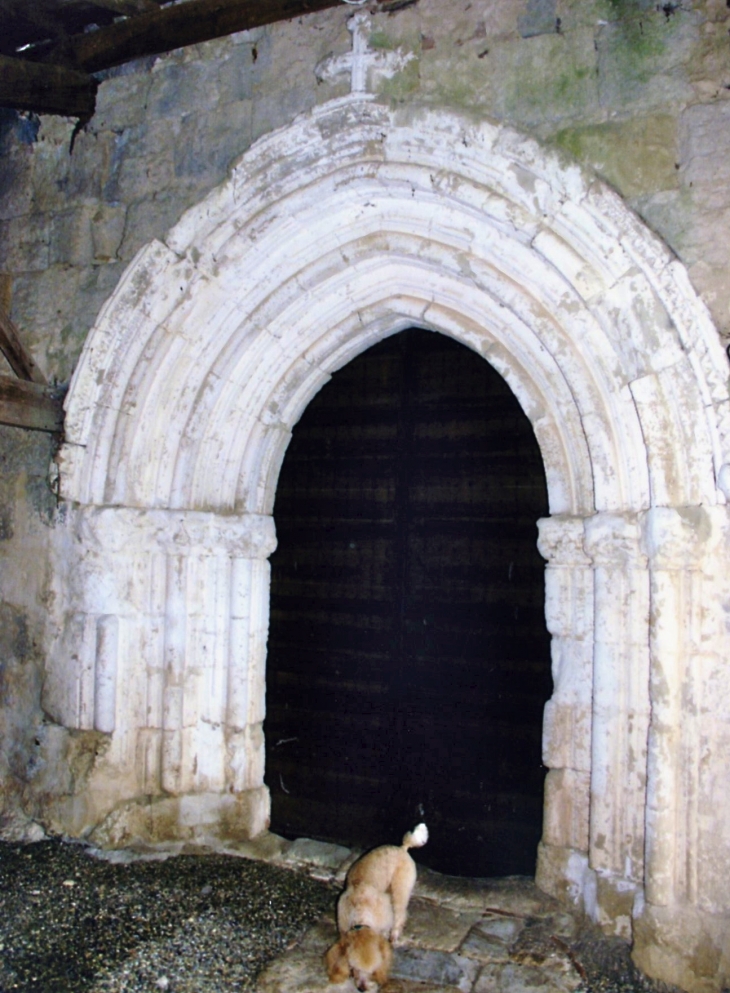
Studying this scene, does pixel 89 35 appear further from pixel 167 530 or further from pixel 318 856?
pixel 318 856

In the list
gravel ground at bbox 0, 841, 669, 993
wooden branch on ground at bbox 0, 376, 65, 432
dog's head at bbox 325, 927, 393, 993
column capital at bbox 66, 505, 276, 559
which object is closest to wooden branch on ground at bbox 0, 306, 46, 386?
wooden branch on ground at bbox 0, 376, 65, 432

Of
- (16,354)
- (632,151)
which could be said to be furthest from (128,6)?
(632,151)

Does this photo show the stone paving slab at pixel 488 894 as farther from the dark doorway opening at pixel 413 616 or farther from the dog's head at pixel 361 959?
the dog's head at pixel 361 959

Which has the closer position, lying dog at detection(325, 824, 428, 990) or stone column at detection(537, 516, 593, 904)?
lying dog at detection(325, 824, 428, 990)

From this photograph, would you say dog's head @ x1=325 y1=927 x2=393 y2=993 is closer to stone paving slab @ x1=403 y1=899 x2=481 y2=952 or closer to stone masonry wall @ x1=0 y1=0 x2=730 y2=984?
stone paving slab @ x1=403 y1=899 x2=481 y2=952

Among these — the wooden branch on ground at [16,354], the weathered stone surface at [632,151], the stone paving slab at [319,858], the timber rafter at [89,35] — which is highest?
the timber rafter at [89,35]

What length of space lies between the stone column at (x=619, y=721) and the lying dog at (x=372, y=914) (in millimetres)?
669

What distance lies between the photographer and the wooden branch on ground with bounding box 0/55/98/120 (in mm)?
3467

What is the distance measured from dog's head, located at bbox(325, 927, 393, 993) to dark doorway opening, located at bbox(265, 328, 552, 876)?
3.50 ft

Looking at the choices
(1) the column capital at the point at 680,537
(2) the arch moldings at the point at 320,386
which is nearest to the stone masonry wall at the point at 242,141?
(2) the arch moldings at the point at 320,386

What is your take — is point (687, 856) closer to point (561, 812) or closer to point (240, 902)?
point (561, 812)

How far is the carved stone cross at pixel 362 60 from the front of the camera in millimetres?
3027

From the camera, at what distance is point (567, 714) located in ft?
9.50

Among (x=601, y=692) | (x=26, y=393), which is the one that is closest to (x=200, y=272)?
(x=26, y=393)
